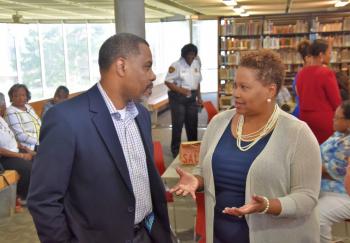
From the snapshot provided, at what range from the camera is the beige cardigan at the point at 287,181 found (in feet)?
5.96

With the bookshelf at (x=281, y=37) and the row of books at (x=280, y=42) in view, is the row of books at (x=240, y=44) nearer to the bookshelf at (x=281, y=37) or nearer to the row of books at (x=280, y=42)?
the bookshelf at (x=281, y=37)

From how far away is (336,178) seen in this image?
10.2 ft

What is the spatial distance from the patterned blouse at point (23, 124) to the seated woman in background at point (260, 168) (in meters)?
3.99

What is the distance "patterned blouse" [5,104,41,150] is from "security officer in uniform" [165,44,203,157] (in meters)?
2.27

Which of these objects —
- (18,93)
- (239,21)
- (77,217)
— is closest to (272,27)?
(239,21)

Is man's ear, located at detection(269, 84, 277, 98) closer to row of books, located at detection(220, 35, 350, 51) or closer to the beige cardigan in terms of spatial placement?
the beige cardigan

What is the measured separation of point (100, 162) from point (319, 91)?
324 centimetres

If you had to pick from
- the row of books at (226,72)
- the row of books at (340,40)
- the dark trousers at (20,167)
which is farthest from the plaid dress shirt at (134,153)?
the row of books at (340,40)

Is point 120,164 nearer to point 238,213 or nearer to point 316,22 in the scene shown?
point 238,213

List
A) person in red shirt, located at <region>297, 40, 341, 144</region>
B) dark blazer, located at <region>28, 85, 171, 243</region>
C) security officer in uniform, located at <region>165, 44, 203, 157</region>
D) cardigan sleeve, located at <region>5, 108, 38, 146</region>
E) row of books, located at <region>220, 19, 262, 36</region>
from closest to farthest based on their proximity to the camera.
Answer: dark blazer, located at <region>28, 85, 171, 243</region>, person in red shirt, located at <region>297, 40, 341, 144</region>, cardigan sleeve, located at <region>5, 108, 38, 146</region>, security officer in uniform, located at <region>165, 44, 203, 157</region>, row of books, located at <region>220, 19, 262, 36</region>

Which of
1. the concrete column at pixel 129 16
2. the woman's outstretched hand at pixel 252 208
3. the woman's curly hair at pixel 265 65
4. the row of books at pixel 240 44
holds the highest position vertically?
the concrete column at pixel 129 16

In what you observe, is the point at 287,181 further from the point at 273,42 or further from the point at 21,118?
the point at 273,42

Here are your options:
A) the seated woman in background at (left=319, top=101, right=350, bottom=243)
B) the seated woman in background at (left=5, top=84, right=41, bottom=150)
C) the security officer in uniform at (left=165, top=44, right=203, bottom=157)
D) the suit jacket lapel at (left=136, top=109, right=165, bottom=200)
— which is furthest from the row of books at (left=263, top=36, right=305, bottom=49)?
the suit jacket lapel at (left=136, top=109, right=165, bottom=200)

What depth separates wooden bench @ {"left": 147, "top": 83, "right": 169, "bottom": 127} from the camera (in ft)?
33.9
